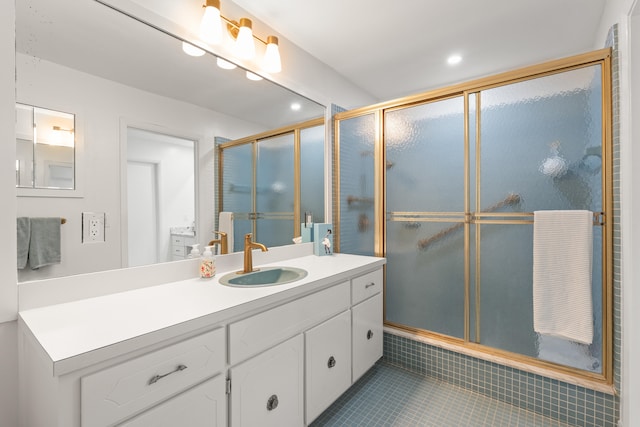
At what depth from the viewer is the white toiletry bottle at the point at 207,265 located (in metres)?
1.50

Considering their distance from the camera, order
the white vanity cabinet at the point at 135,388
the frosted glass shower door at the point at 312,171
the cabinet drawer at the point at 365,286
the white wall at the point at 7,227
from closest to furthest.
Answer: the white vanity cabinet at the point at 135,388
the white wall at the point at 7,227
the cabinet drawer at the point at 365,286
the frosted glass shower door at the point at 312,171

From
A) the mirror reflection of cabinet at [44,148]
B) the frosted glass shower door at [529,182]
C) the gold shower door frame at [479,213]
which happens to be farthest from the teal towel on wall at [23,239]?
the frosted glass shower door at [529,182]

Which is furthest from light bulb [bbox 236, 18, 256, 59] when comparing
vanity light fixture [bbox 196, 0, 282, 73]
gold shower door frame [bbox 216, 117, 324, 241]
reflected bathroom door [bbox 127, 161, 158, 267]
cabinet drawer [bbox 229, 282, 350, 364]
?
cabinet drawer [bbox 229, 282, 350, 364]

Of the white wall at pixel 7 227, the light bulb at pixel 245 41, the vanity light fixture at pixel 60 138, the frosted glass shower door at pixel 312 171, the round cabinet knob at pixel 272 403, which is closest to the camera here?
the white wall at pixel 7 227

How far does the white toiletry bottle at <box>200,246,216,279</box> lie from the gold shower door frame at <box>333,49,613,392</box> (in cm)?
116

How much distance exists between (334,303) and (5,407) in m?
1.31

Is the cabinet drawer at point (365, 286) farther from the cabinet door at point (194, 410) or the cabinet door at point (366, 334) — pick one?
the cabinet door at point (194, 410)

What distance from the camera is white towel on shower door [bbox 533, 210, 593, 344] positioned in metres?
1.49

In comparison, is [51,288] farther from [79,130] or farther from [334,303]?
[334,303]

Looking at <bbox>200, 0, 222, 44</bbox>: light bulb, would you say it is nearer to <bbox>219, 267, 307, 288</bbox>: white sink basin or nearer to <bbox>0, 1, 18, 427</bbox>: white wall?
<bbox>0, 1, 18, 427</bbox>: white wall

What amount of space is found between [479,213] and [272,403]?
5.12ft

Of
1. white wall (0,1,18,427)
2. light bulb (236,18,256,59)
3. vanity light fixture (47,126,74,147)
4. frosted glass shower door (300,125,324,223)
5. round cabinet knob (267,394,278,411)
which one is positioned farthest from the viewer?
frosted glass shower door (300,125,324,223)

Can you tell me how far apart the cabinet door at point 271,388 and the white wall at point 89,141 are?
0.72m

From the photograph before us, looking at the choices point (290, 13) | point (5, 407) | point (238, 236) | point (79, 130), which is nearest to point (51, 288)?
point (5, 407)
